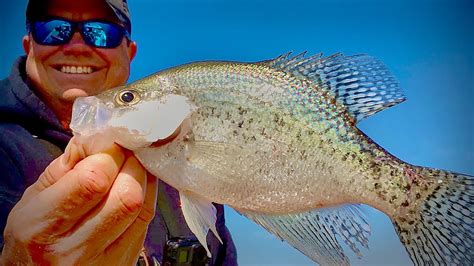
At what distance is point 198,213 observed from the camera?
109 centimetres

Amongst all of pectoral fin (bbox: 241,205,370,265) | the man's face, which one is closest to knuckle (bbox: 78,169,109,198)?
pectoral fin (bbox: 241,205,370,265)

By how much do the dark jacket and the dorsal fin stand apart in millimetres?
1128

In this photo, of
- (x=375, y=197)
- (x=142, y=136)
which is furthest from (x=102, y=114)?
(x=375, y=197)

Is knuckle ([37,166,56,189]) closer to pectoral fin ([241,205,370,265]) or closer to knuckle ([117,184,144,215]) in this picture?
knuckle ([117,184,144,215])

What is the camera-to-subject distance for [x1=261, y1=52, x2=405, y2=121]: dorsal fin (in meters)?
1.15

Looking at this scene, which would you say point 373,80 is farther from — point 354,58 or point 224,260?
point 224,260

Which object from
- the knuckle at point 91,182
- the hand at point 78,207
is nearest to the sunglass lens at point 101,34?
the hand at point 78,207

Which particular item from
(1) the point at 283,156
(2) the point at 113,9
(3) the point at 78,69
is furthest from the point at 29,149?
(1) the point at 283,156

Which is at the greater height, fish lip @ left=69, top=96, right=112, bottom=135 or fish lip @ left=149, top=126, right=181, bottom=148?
fish lip @ left=149, top=126, right=181, bottom=148

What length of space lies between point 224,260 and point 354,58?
1357mm

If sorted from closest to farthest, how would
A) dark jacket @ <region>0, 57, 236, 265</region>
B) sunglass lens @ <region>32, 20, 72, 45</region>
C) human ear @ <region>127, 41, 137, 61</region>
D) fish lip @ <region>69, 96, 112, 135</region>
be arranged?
1. fish lip @ <region>69, 96, 112, 135</region>
2. dark jacket @ <region>0, 57, 236, 265</region>
3. sunglass lens @ <region>32, 20, 72, 45</region>
4. human ear @ <region>127, 41, 137, 61</region>

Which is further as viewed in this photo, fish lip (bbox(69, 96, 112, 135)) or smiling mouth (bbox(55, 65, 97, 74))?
smiling mouth (bbox(55, 65, 97, 74))

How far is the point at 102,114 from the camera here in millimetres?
1032

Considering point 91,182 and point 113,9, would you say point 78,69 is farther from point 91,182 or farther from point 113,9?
point 91,182
